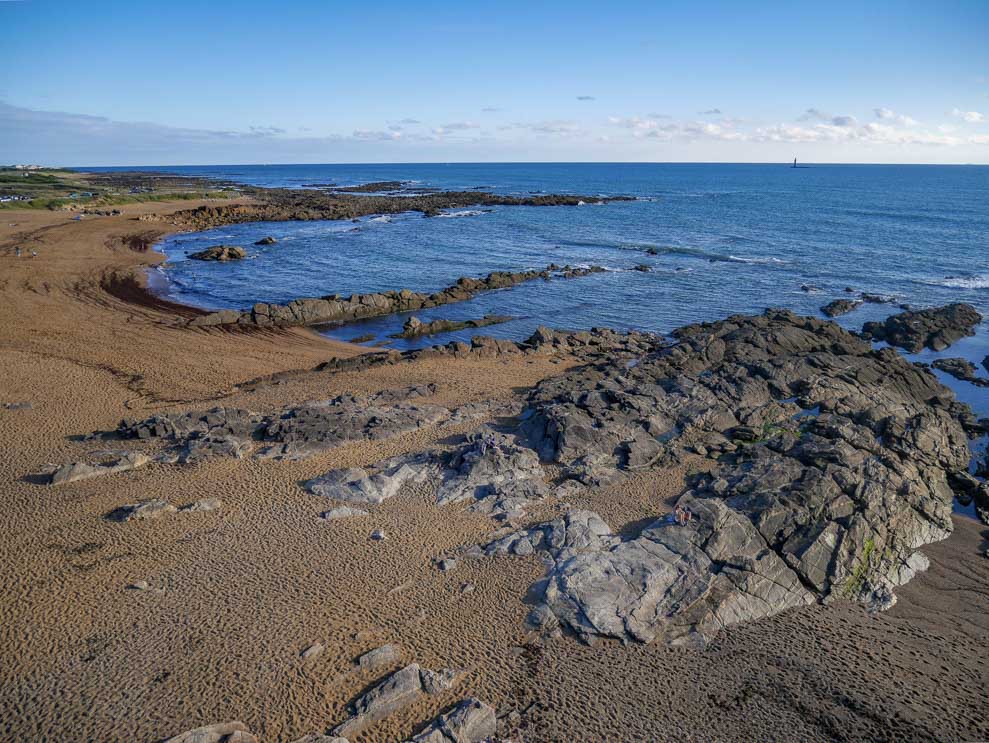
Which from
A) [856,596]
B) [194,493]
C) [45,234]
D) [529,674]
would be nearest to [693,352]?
[856,596]

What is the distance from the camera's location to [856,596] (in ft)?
47.7

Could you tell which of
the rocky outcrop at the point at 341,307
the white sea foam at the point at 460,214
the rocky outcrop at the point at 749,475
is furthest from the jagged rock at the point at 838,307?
the white sea foam at the point at 460,214

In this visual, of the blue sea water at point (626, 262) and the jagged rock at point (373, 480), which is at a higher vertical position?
the blue sea water at point (626, 262)

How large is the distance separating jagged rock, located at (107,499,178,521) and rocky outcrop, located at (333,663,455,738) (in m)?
8.89

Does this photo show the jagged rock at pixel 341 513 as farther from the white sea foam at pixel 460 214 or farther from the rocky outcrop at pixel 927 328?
the white sea foam at pixel 460 214

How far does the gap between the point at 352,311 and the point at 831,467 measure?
103ft

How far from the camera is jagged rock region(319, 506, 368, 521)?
1692 centimetres

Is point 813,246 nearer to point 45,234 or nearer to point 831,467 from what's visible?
point 831,467

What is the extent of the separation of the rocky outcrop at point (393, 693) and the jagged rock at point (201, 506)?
8.23m

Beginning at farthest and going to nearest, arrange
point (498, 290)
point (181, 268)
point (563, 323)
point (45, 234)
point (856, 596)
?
point (45, 234)
point (181, 268)
point (498, 290)
point (563, 323)
point (856, 596)

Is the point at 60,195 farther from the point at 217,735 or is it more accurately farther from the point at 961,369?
the point at 961,369

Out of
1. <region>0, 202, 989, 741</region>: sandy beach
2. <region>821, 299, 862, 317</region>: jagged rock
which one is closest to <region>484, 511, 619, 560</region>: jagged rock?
<region>0, 202, 989, 741</region>: sandy beach

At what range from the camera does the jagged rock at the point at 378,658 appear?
1212 cm

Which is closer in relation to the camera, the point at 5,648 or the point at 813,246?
the point at 5,648
